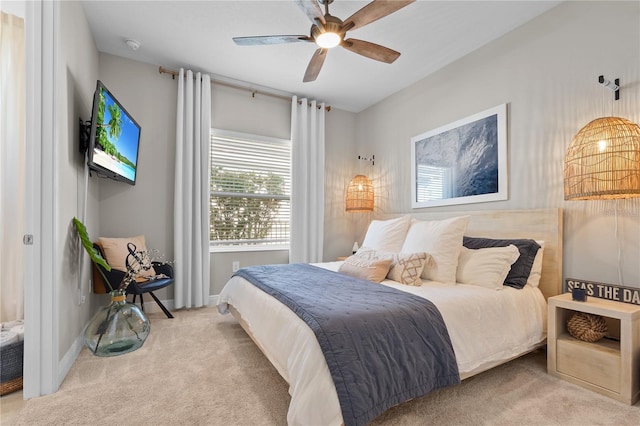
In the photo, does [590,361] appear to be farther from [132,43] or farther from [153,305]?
[132,43]

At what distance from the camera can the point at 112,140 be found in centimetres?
258

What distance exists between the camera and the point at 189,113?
3.55 meters

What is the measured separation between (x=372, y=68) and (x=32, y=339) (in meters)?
3.73

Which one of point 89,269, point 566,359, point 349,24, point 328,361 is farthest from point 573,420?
point 89,269

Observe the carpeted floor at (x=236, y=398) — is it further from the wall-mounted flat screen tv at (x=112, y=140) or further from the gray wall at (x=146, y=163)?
the wall-mounted flat screen tv at (x=112, y=140)

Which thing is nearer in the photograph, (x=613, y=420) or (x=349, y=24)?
(x=613, y=420)

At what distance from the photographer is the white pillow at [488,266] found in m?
2.22

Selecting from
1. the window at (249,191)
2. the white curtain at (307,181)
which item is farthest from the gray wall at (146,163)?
the white curtain at (307,181)

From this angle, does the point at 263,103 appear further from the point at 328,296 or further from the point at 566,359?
the point at 566,359

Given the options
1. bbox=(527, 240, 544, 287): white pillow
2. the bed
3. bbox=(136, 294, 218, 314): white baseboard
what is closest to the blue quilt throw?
the bed

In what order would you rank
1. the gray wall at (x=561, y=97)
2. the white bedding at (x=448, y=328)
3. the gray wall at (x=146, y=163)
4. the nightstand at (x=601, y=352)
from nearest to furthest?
the white bedding at (x=448, y=328) < the nightstand at (x=601, y=352) < the gray wall at (x=561, y=97) < the gray wall at (x=146, y=163)

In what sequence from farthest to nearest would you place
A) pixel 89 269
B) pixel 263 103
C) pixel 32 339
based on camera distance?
pixel 263 103 < pixel 89 269 < pixel 32 339

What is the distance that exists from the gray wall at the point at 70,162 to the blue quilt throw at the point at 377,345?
58.8 inches

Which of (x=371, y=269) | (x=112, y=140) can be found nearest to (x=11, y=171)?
(x=112, y=140)
